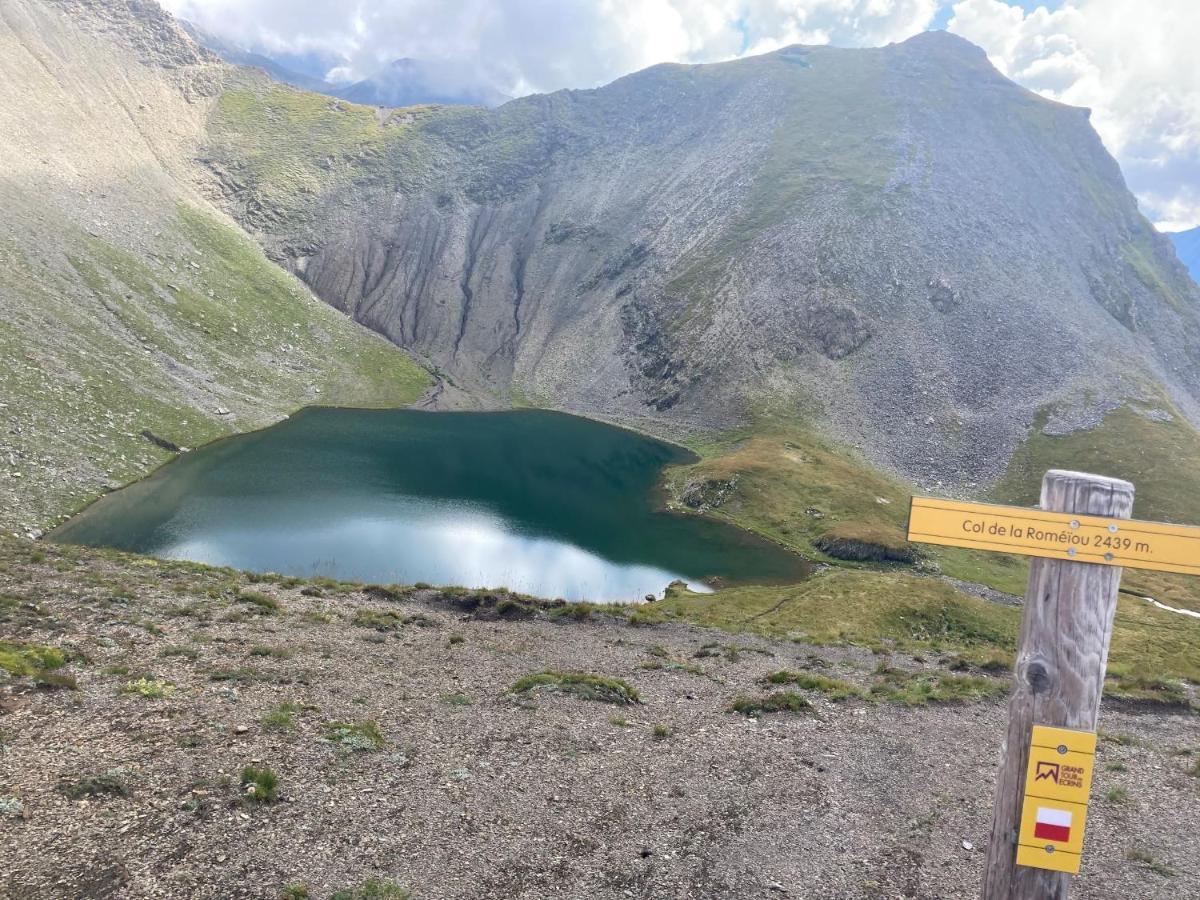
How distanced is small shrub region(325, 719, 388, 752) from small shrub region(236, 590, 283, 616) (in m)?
13.3

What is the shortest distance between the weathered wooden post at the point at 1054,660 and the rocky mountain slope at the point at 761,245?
286 feet

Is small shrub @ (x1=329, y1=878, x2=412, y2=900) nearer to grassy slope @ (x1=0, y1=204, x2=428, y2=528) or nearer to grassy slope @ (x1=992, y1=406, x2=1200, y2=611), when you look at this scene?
grassy slope @ (x1=0, y1=204, x2=428, y2=528)

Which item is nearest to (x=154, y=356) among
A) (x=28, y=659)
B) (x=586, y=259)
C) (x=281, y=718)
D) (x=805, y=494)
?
(x=28, y=659)

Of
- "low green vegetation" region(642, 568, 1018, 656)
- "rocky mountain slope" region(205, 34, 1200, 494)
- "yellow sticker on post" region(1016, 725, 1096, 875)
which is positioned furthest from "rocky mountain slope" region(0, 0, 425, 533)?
"yellow sticker on post" region(1016, 725, 1096, 875)

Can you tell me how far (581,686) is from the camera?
71.5 feet

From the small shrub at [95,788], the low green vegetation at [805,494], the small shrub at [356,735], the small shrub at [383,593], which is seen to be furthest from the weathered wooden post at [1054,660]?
the low green vegetation at [805,494]

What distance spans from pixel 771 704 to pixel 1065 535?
59.4 feet

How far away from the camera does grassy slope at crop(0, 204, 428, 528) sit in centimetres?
5625

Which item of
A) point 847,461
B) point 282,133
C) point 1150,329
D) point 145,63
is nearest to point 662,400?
point 847,461

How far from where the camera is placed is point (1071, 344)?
99812mm

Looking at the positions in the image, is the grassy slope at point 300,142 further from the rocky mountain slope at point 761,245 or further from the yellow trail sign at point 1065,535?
the yellow trail sign at point 1065,535

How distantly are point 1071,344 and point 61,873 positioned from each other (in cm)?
12162

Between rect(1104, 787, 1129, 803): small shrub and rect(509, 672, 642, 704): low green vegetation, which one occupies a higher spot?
rect(1104, 787, 1129, 803): small shrub

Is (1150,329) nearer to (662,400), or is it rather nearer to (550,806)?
(662,400)
